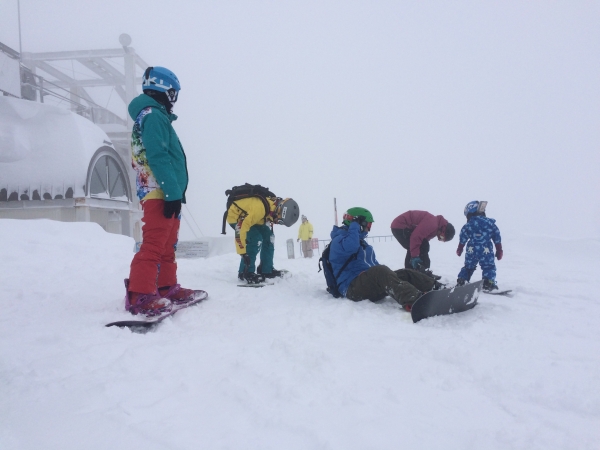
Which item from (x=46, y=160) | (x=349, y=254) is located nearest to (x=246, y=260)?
(x=349, y=254)

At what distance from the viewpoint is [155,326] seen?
106 inches

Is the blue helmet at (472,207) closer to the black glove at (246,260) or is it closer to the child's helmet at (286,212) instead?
the child's helmet at (286,212)

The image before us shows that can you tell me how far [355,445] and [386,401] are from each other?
369mm

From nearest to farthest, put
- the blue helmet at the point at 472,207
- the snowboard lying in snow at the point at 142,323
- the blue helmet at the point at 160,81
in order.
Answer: the snowboard lying in snow at the point at 142,323 < the blue helmet at the point at 160,81 < the blue helmet at the point at 472,207

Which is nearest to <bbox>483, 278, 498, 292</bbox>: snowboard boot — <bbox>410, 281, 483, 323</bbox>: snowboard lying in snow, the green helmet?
<bbox>410, 281, 483, 323</bbox>: snowboard lying in snow

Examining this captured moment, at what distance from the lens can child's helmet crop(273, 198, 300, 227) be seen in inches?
212

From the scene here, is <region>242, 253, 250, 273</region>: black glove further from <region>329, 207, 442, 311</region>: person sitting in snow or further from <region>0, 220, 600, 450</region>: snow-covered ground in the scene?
<region>0, 220, 600, 450</region>: snow-covered ground

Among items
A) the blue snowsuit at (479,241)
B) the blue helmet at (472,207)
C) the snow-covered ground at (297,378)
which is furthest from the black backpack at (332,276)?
the blue helmet at (472,207)

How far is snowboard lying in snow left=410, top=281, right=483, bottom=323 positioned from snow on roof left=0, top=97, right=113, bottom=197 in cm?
1286

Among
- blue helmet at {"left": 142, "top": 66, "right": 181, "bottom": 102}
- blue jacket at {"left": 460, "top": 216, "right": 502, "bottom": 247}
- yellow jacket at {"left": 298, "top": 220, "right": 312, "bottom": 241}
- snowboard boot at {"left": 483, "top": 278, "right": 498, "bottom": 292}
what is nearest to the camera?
blue helmet at {"left": 142, "top": 66, "right": 181, "bottom": 102}

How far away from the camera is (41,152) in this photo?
474 inches

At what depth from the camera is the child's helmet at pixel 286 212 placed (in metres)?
5.39

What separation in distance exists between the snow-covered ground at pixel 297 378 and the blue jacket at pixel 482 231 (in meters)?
1.75

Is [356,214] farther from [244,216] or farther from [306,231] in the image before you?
[306,231]
